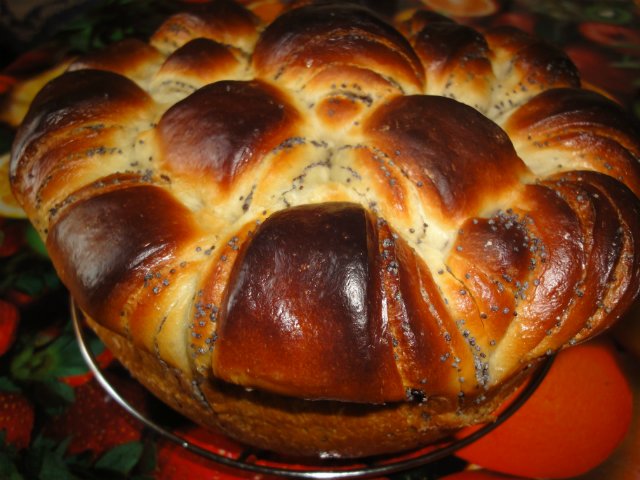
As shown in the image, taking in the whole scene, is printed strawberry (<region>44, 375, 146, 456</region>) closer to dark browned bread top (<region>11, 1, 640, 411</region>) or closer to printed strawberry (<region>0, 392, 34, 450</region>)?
printed strawberry (<region>0, 392, 34, 450</region>)

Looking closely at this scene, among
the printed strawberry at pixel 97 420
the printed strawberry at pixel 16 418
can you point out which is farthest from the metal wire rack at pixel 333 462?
the printed strawberry at pixel 16 418

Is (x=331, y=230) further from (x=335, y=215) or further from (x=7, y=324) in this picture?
(x=7, y=324)

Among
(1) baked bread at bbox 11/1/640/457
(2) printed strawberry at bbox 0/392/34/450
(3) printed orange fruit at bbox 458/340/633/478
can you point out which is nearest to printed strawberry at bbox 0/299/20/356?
(2) printed strawberry at bbox 0/392/34/450

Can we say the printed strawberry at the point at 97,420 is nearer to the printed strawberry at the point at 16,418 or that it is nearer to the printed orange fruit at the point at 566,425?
the printed strawberry at the point at 16,418

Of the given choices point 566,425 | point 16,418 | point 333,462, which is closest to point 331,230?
point 333,462

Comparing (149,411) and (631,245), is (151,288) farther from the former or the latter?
(631,245)

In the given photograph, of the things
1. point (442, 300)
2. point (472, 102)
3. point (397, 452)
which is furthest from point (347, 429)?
point (472, 102)
